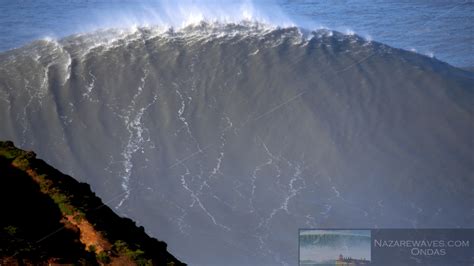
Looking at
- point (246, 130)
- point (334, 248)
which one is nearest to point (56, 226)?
point (334, 248)

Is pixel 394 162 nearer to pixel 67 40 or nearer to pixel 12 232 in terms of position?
pixel 67 40

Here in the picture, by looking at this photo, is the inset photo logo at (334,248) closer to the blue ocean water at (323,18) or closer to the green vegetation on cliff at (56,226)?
the green vegetation on cliff at (56,226)

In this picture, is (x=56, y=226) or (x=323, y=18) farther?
(x=323, y=18)

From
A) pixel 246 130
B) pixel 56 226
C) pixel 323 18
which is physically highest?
pixel 323 18

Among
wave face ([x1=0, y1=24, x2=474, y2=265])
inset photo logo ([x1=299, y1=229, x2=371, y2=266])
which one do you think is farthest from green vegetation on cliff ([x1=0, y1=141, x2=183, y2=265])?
wave face ([x1=0, y1=24, x2=474, y2=265])

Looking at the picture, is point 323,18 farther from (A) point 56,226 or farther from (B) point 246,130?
(A) point 56,226

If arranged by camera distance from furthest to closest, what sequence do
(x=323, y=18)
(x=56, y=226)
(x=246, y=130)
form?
(x=323, y=18)
(x=246, y=130)
(x=56, y=226)

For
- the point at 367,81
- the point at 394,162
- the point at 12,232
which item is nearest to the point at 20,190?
the point at 12,232
